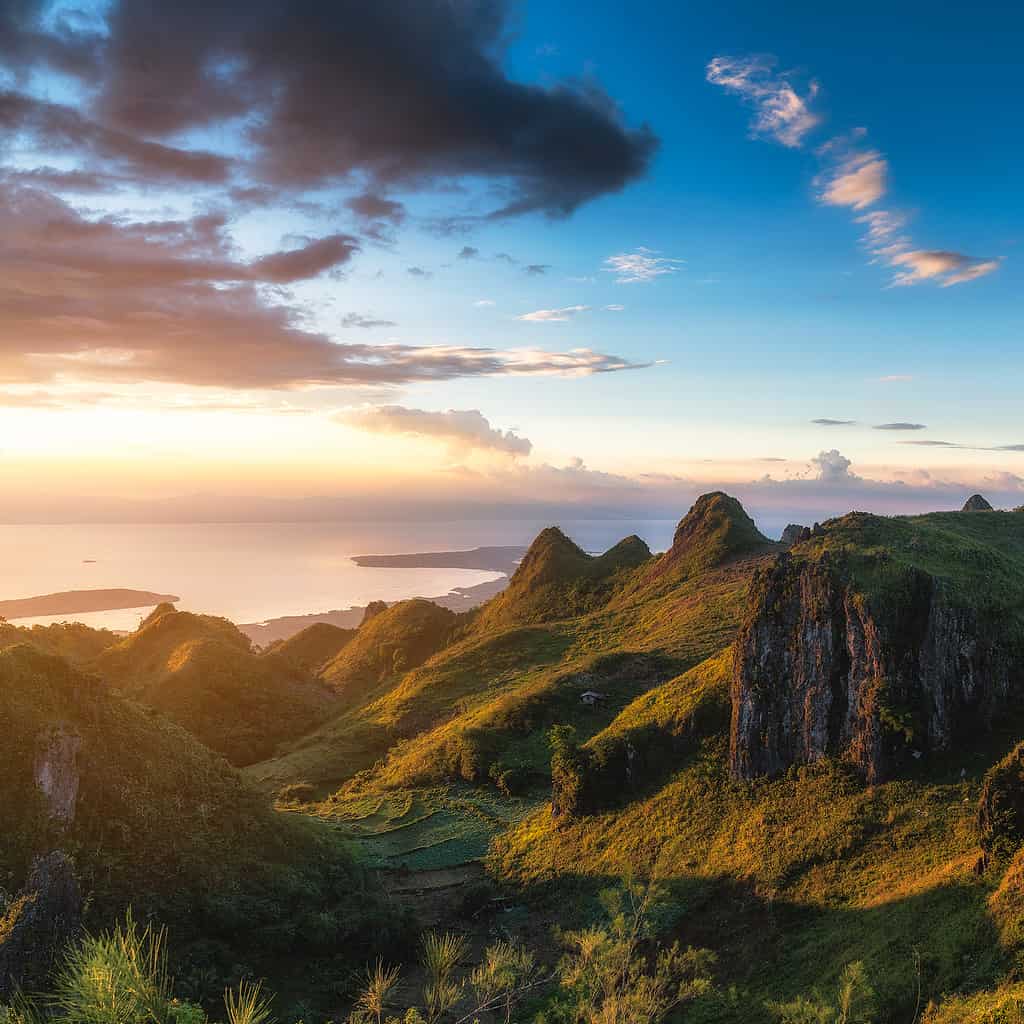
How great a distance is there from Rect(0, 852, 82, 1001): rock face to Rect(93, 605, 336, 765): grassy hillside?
61113 mm

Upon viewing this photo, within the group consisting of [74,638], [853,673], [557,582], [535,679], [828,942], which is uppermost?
[853,673]

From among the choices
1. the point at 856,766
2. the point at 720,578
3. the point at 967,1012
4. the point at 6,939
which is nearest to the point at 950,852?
the point at 856,766

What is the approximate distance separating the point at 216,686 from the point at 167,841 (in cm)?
6342

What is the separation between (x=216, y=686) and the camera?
9638cm

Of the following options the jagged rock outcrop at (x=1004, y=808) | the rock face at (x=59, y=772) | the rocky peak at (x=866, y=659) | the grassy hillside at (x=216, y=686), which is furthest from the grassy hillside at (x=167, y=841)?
the grassy hillside at (x=216, y=686)

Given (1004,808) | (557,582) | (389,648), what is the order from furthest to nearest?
1. (557,582)
2. (389,648)
3. (1004,808)

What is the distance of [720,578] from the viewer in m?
100

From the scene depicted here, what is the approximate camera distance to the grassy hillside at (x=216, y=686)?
8969 centimetres

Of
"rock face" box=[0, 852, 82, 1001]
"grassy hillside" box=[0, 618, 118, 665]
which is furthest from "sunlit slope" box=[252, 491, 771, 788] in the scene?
"grassy hillside" box=[0, 618, 118, 665]

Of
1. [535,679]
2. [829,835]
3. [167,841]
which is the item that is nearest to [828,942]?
[829,835]

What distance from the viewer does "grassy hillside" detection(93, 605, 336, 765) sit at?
3531 inches

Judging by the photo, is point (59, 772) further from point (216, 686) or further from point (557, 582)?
point (557, 582)

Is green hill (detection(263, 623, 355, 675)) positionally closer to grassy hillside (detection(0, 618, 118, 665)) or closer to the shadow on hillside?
grassy hillside (detection(0, 618, 118, 665))

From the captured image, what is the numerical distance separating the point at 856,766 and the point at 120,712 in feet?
145
